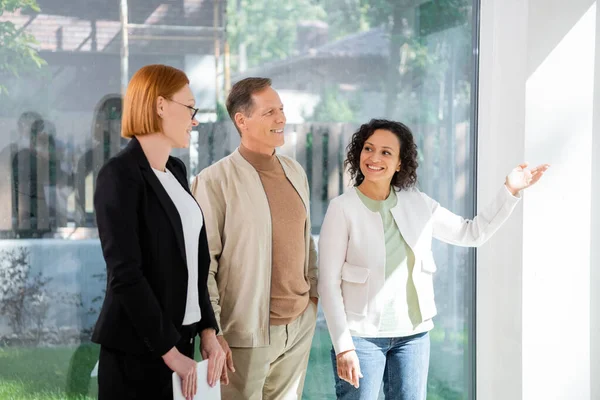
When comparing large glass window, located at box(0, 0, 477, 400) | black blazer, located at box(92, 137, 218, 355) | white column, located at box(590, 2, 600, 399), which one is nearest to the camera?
black blazer, located at box(92, 137, 218, 355)

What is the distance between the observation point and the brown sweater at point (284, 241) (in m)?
2.75

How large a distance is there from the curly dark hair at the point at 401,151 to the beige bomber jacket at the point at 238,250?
0.45 m

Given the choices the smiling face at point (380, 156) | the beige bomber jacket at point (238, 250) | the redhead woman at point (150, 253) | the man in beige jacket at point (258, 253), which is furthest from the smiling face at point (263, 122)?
the redhead woman at point (150, 253)

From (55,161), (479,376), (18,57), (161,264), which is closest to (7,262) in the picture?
(55,161)

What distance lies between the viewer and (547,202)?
3.47 meters

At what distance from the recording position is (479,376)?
3873 millimetres

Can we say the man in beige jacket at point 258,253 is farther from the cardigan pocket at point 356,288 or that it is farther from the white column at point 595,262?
the white column at point 595,262

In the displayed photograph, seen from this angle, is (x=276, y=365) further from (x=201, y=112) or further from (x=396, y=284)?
(x=201, y=112)

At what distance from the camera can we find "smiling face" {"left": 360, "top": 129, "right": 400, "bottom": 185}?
9.36ft

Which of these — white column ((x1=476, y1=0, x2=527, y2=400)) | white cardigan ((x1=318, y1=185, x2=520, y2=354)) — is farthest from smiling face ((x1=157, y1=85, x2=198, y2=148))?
white column ((x1=476, y1=0, x2=527, y2=400))

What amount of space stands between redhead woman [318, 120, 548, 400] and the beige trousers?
5.5 inches

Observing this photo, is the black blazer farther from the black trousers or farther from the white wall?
the white wall

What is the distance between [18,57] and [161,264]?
1.45 m

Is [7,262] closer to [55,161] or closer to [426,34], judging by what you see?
[55,161]
